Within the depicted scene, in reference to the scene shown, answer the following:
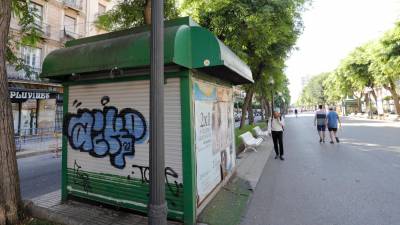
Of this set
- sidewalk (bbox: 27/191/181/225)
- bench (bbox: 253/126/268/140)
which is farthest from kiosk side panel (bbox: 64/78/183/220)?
bench (bbox: 253/126/268/140)

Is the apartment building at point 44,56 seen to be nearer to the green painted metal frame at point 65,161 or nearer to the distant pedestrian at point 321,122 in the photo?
the green painted metal frame at point 65,161

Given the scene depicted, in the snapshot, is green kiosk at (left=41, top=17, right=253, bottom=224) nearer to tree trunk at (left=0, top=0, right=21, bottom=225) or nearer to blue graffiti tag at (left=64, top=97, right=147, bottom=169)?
blue graffiti tag at (left=64, top=97, right=147, bottom=169)

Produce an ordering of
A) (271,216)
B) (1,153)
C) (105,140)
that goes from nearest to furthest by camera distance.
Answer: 1. (1,153)
2. (271,216)
3. (105,140)

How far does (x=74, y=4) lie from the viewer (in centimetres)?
2166

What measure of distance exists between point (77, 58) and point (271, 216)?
4.29 meters

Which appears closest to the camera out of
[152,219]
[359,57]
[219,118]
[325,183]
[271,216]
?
[152,219]

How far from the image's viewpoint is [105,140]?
456 cm

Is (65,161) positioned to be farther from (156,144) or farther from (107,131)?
(156,144)

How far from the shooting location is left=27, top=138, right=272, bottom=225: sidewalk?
3.78 metres

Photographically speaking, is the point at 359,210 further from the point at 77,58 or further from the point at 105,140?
the point at 77,58

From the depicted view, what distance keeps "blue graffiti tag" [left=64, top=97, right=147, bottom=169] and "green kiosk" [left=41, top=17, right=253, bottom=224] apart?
0.7 inches

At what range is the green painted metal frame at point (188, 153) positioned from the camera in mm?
3844

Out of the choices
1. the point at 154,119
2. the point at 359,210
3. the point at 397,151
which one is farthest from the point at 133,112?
the point at 397,151

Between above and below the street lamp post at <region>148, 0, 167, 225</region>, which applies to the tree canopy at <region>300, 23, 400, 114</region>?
above
